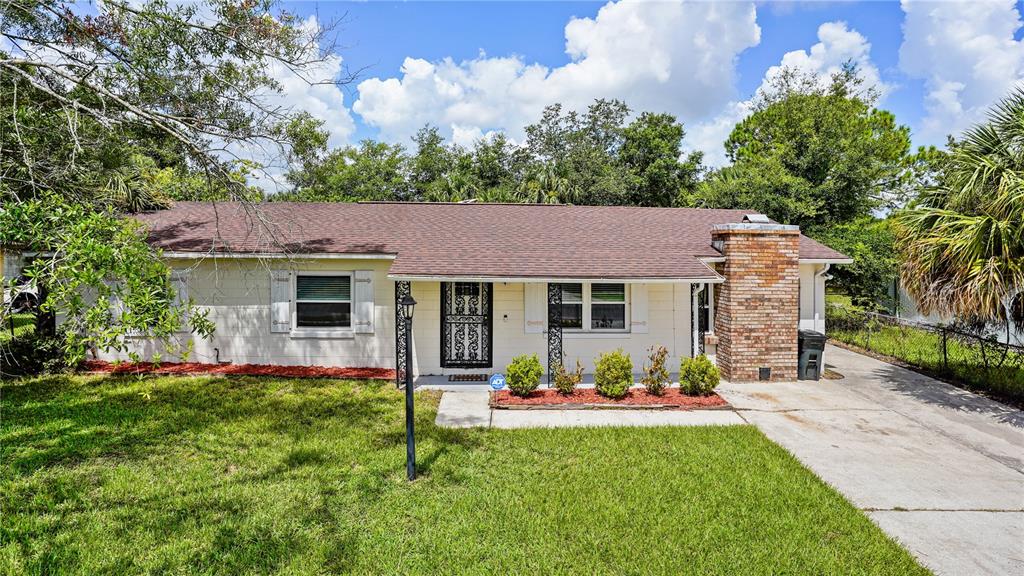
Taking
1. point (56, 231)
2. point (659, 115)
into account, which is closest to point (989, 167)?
point (56, 231)

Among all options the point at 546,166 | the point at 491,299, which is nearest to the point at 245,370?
the point at 491,299

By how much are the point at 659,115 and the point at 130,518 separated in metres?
34.0

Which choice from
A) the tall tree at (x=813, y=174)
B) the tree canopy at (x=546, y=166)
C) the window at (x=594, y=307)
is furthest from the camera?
the tree canopy at (x=546, y=166)

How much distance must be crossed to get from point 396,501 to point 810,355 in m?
9.17

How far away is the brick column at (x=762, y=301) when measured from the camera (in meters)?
10.2

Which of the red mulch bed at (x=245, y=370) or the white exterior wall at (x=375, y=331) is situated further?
the white exterior wall at (x=375, y=331)

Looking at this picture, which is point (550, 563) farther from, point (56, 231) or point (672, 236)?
point (672, 236)

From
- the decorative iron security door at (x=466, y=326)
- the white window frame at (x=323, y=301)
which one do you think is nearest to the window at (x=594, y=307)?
the decorative iron security door at (x=466, y=326)

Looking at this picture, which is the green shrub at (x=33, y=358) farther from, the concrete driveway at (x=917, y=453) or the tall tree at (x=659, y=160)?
the tall tree at (x=659, y=160)

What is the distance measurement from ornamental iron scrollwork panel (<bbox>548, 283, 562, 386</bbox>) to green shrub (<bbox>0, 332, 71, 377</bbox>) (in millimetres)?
9646

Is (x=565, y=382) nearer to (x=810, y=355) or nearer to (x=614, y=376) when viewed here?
(x=614, y=376)

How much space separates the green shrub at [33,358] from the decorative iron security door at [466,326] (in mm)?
7538

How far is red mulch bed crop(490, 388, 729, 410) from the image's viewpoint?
338 inches

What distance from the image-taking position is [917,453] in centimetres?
665
